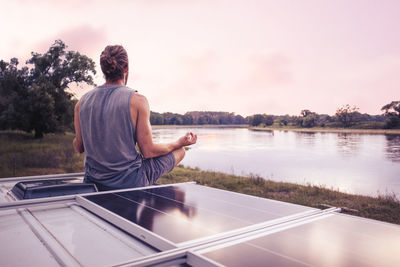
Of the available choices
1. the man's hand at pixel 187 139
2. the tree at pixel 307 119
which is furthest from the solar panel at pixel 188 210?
the tree at pixel 307 119

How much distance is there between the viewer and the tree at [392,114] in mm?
77375

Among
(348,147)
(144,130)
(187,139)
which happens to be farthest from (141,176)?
(348,147)

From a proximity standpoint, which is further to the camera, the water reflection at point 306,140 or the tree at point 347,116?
the tree at point 347,116

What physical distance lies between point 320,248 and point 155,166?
2.22 meters

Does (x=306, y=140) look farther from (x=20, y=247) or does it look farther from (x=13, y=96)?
(x=20, y=247)

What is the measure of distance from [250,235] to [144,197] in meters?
1.18

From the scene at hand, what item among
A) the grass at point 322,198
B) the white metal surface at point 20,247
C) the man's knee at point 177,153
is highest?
the man's knee at point 177,153

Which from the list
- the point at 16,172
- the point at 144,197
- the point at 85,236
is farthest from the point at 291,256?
the point at 16,172

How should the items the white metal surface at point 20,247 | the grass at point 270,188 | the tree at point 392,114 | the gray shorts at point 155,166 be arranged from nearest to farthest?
the white metal surface at point 20,247
the gray shorts at point 155,166
the grass at point 270,188
the tree at point 392,114

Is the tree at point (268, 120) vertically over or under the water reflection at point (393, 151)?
over

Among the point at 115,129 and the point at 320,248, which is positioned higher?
the point at 115,129

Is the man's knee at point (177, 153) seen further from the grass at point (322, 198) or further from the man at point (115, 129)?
the grass at point (322, 198)

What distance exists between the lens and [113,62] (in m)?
3.08

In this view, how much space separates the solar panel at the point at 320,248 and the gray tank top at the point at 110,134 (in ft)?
5.98
